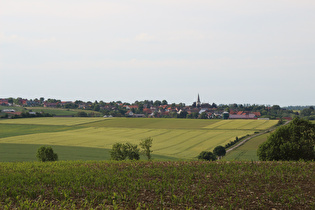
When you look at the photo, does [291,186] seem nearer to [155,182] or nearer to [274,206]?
[274,206]

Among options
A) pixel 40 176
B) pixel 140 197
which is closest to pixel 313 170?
pixel 140 197

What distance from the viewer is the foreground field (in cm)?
1833

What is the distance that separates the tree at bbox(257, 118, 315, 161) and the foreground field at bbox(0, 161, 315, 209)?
286 inches

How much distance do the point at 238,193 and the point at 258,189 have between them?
1689 millimetres

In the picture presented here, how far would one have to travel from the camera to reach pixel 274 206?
1809 cm

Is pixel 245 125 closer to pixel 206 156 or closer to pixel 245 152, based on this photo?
pixel 245 152

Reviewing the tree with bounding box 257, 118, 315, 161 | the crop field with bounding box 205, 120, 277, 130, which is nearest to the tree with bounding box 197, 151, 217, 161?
the tree with bounding box 257, 118, 315, 161

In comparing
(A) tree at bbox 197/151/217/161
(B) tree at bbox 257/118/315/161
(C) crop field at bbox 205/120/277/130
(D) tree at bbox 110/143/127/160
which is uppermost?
(B) tree at bbox 257/118/315/161

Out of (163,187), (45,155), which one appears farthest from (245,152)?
(163,187)

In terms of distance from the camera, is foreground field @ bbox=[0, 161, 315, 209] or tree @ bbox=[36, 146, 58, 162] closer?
foreground field @ bbox=[0, 161, 315, 209]

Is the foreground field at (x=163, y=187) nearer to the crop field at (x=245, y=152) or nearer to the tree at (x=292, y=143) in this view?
the tree at (x=292, y=143)

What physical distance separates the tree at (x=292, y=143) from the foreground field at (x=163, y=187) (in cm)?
727

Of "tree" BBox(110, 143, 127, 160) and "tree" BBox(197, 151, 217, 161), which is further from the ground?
"tree" BBox(110, 143, 127, 160)

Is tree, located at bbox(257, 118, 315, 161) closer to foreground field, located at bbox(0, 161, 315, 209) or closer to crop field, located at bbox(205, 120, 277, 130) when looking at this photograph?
foreground field, located at bbox(0, 161, 315, 209)
